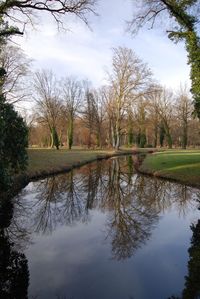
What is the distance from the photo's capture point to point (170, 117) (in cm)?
8000

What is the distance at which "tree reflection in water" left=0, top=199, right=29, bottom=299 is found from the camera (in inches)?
281

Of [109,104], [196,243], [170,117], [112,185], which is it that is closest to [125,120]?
[109,104]

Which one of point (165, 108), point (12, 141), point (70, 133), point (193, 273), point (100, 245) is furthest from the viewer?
point (165, 108)

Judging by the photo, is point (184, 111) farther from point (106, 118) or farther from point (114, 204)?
point (114, 204)

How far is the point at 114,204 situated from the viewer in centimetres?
1587

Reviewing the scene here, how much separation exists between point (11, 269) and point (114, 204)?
812 cm

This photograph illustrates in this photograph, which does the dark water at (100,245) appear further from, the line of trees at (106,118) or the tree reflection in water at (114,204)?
the line of trees at (106,118)

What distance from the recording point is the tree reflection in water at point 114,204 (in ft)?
37.9

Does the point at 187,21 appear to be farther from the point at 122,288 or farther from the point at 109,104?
the point at 109,104

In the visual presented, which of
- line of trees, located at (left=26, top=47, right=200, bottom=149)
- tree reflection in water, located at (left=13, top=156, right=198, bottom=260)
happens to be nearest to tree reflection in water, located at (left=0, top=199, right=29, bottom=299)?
tree reflection in water, located at (left=13, top=156, right=198, bottom=260)

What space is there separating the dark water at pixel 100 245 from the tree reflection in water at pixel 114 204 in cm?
3

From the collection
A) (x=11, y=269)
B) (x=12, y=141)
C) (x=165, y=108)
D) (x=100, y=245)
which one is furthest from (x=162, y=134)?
(x=11, y=269)

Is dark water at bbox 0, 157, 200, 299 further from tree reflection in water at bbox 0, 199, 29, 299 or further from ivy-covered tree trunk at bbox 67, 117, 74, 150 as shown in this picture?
ivy-covered tree trunk at bbox 67, 117, 74, 150

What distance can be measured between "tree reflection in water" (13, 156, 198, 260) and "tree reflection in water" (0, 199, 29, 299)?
1.35m
